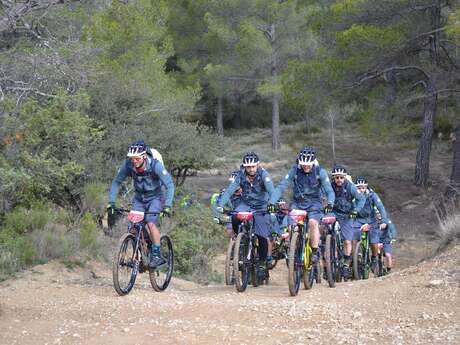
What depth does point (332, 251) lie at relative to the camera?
10938 mm

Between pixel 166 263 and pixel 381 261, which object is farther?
pixel 381 261

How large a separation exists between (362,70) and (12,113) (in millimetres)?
14639

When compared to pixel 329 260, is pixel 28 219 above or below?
above

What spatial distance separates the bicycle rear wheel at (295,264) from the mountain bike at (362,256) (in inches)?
135

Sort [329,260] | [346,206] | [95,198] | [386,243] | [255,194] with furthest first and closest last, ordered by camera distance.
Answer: [386,243] → [95,198] → [346,206] → [329,260] → [255,194]

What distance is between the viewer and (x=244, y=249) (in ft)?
32.8

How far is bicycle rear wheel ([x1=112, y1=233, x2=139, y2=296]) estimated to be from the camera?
28.7 ft

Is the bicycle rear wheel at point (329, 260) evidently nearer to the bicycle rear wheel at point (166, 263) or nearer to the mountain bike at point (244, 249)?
the mountain bike at point (244, 249)

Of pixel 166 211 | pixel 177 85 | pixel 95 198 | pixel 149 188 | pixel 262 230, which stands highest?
pixel 177 85

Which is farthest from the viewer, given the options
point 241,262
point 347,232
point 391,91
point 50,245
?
point 391,91

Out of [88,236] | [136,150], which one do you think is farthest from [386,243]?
[136,150]

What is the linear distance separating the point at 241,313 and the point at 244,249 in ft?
7.56

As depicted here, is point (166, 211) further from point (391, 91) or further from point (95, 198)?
point (391, 91)

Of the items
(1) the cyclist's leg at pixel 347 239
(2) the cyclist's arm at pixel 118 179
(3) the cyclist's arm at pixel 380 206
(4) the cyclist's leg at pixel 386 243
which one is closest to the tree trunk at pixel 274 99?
(4) the cyclist's leg at pixel 386 243
